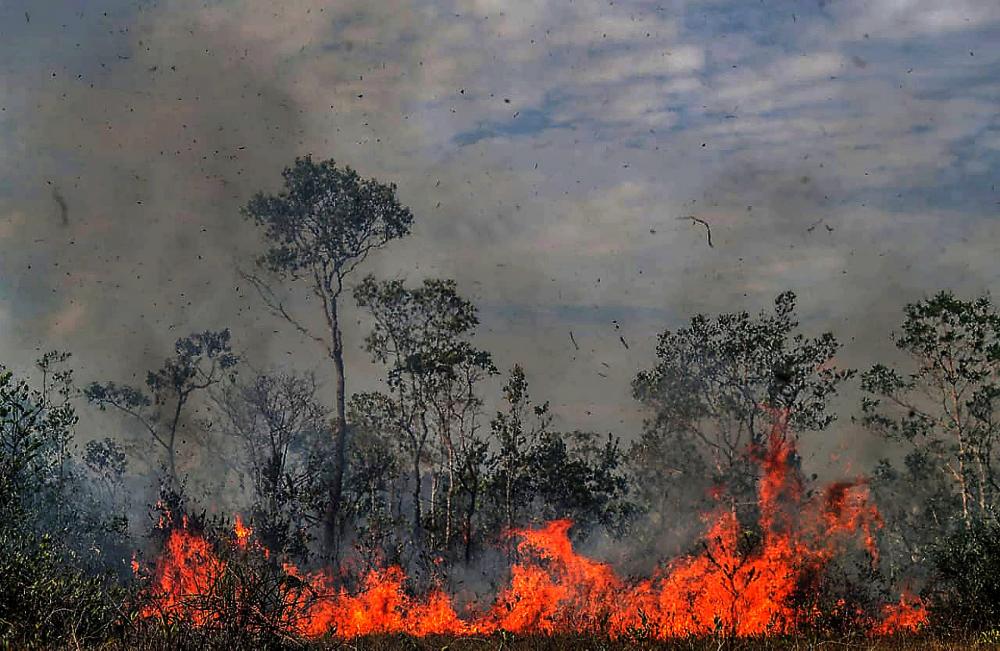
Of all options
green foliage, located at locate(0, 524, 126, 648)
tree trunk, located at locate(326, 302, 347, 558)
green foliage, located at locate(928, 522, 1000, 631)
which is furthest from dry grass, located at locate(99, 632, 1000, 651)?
tree trunk, located at locate(326, 302, 347, 558)

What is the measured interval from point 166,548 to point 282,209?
19816 millimetres

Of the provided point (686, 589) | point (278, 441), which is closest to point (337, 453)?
point (278, 441)

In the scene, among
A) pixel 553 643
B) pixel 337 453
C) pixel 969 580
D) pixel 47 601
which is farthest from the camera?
pixel 337 453

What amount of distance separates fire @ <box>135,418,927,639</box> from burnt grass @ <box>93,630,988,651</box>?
2.44ft

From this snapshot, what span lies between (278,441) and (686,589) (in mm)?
30563

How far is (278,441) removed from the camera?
1921 inches

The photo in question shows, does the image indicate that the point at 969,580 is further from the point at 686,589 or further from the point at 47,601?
the point at 47,601

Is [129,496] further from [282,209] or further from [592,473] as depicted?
[592,473]

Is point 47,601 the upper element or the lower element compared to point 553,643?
upper

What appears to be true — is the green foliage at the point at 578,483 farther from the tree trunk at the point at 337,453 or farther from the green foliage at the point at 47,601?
the green foliage at the point at 47,601

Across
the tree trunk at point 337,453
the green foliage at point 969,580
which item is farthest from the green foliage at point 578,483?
the green foliage at point 969,580

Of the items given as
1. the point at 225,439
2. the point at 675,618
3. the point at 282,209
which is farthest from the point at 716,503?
the point at 225,439

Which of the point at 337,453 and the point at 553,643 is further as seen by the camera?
the point at 337,453

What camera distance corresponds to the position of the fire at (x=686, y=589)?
2088 cm
